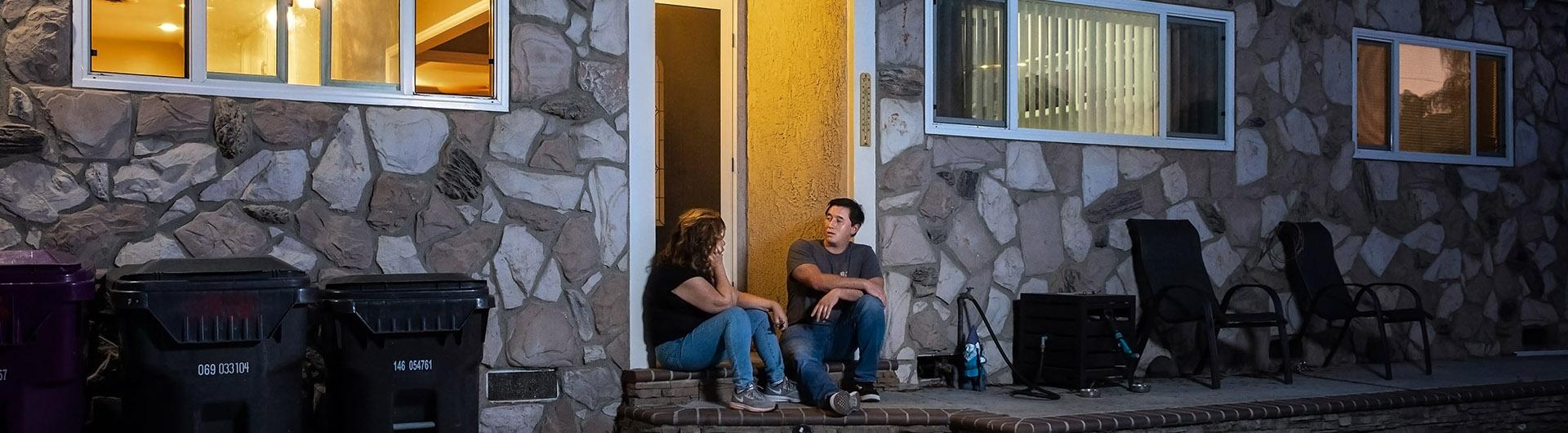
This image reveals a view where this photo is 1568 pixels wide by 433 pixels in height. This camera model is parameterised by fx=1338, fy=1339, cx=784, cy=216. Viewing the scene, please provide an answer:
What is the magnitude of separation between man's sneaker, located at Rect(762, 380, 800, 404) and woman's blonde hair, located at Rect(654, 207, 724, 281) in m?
0.52

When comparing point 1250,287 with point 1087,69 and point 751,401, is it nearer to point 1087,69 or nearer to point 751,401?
point 1087,69

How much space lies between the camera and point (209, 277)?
4051mm

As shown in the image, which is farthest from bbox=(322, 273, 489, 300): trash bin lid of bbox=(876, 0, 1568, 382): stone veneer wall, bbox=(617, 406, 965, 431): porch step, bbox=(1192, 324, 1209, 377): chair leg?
bbox=(1192, 324, 1209, 377): chair leg

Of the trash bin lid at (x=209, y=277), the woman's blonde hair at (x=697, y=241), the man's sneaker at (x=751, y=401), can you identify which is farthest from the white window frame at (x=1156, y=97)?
the trash bin lid at (x=209, y=277)

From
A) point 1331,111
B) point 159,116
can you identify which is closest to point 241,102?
point 159,116

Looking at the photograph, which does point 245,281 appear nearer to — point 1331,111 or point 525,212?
point 525,212

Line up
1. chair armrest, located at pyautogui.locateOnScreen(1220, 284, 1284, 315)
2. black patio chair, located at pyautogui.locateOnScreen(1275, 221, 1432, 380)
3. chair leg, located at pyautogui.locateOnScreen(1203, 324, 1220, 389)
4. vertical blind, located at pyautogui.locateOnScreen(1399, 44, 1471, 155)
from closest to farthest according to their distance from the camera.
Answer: chair leg, located at pyautogui.locateOnScreen(1203, 324, 1220, 389) → chair armrest, located at pyautogui.locateOnScreen(1220, 284, 1284, 315) → black patio chair, located at pyautogui.locateOnScreen(1275, 221, 1432, 380) → vertical blind, located at pyautogui.locateOnScreen(1399, 44, 1471, 155)

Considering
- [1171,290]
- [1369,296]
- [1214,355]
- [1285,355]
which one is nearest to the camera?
[1214,355]

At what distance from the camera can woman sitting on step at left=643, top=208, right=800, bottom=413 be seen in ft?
17.8

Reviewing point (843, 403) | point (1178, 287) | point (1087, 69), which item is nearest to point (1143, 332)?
point (1178, 287)

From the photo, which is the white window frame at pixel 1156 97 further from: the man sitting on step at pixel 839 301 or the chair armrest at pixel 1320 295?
the chair armrest at pixel 1320 295

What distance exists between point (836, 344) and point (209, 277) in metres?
2.74

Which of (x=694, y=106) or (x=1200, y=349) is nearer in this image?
(x=694, y=106)

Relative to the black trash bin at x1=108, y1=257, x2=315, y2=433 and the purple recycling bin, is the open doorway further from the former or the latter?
the purple recycling bin
